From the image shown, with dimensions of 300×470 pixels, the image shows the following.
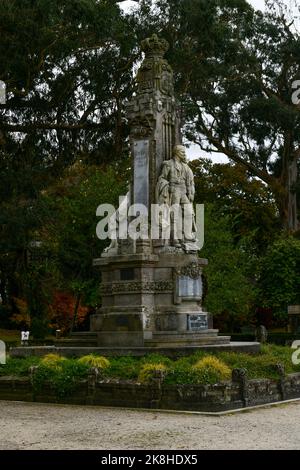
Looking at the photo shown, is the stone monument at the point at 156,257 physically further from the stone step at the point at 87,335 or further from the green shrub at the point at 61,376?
the green shrub at the point at 61,376

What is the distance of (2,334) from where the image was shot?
169 feet

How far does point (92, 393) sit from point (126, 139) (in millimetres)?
21874

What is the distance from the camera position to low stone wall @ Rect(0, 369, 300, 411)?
47.1 ft

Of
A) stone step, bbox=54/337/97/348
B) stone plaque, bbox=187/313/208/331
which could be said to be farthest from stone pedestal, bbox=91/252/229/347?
stone step, bbox=54/337/97/348

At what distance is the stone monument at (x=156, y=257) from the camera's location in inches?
738

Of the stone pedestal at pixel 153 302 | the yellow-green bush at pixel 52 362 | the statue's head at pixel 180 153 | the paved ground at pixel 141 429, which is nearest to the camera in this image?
the paved ground at pixel 141 429

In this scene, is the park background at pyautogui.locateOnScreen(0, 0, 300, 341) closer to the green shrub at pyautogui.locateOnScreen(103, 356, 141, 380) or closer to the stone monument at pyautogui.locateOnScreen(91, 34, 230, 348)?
the stone monument at pyautogui.locateOnScreen(91, 34, 230, 348)

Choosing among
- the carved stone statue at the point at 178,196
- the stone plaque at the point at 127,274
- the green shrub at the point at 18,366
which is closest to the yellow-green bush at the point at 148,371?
the green shrub at the point at 18,366

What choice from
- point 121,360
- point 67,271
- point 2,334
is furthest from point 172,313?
point 2,334

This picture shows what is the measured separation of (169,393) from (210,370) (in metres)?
0.89

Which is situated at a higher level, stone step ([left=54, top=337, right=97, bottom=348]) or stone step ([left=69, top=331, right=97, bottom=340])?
stone step ([left=69, top=331, right=97, bottom=340])

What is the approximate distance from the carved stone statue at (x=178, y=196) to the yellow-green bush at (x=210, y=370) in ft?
15.6

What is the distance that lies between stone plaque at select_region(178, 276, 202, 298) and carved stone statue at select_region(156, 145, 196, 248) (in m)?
0.88
